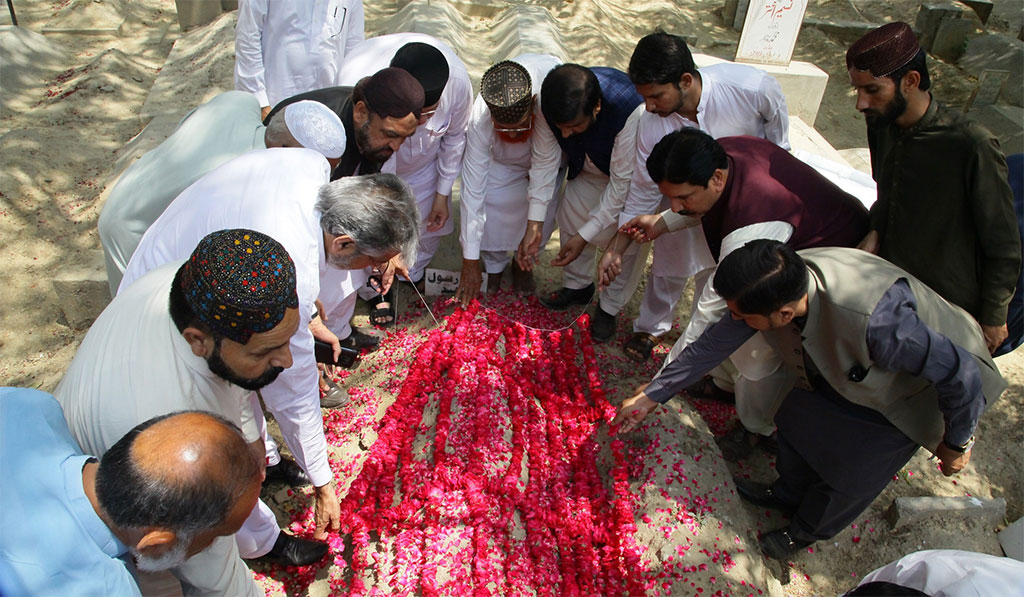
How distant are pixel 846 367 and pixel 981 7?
9.28 metres

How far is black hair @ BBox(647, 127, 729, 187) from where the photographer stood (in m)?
2.82

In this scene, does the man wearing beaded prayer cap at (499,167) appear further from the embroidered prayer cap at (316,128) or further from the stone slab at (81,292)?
Answer: the stone slab at (81,292)

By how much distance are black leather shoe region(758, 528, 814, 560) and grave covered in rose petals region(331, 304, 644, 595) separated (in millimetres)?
717

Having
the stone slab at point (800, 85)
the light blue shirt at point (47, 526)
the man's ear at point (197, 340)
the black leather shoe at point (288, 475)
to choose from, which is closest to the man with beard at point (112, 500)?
the light blue shirt at point (47, 526)

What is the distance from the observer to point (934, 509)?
10.5 feet

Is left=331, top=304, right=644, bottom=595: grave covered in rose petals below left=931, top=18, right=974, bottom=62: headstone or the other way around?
below

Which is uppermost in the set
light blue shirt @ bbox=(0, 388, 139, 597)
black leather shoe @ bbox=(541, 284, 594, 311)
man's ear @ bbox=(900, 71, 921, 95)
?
man's ear @ bbox=(900, 71, 921, 95)

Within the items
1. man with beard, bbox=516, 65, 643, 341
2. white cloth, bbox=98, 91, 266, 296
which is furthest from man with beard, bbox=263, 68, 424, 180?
man with beard, bbox=516, 65, 643, 341

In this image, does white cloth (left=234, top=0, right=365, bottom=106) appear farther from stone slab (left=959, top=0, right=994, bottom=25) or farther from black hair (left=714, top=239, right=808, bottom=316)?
stone slab (left=959, top=0, right=994, bottom=25)

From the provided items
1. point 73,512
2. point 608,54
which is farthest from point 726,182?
point 608,54

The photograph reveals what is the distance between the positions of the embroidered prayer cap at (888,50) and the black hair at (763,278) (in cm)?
100

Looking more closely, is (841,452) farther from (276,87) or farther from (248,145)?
(276,87)

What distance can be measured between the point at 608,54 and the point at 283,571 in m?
6.59

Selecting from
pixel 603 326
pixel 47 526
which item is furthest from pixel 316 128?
pixel 603 326
